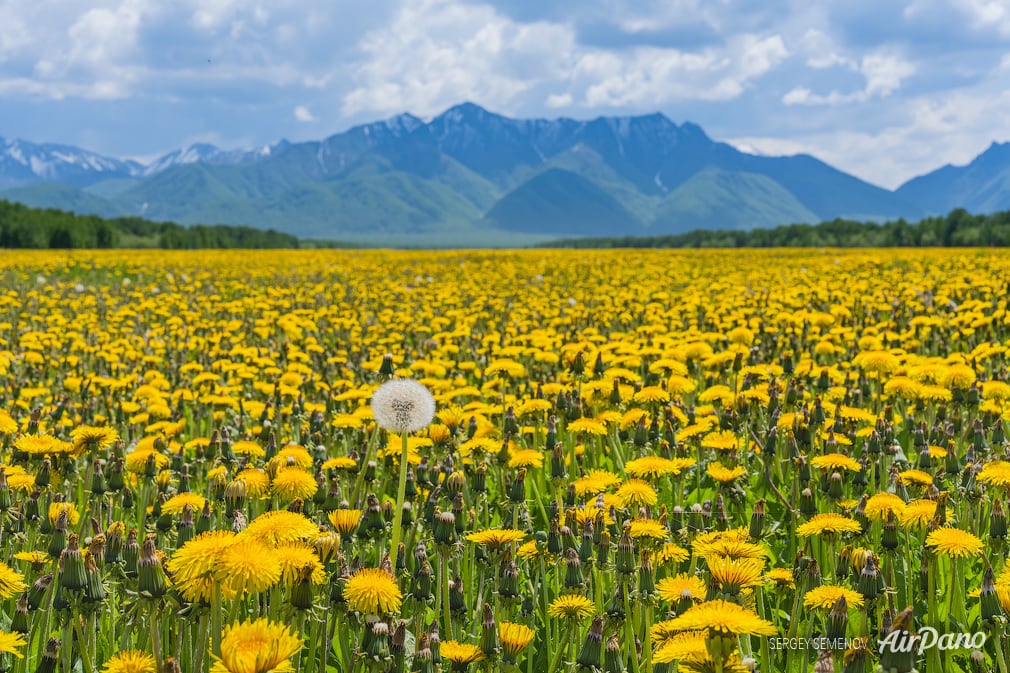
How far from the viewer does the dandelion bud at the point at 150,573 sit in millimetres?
2287

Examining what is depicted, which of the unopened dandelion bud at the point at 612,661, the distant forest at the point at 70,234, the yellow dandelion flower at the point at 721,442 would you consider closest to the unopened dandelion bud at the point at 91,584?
the unopened dandelion bud at the point at 612,661

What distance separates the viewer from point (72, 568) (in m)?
2.48

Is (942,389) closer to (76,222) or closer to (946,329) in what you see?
(946,329)

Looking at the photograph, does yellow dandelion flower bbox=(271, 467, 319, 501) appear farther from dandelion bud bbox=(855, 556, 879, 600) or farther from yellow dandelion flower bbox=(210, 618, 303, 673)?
dandelion bud bbox=(855, 556, 879, 600)

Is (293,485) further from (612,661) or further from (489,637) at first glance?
(612,661)

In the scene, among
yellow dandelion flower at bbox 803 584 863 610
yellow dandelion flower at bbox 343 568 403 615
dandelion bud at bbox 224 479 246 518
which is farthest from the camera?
dandelion bud at bbox 224 479 246 518

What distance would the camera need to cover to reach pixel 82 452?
14.1ft

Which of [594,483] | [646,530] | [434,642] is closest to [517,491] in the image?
Answer: [594,483]

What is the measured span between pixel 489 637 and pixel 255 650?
35.5 inches

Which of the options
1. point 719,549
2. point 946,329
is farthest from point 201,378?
point 946,329

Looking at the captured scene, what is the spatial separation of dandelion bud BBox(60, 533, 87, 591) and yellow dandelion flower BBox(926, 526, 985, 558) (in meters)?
3.03

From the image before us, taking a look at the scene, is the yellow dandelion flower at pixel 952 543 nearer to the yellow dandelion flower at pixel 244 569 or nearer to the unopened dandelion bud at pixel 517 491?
the unopened dandelion bud at pixel 517 491

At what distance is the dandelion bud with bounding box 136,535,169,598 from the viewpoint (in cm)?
229

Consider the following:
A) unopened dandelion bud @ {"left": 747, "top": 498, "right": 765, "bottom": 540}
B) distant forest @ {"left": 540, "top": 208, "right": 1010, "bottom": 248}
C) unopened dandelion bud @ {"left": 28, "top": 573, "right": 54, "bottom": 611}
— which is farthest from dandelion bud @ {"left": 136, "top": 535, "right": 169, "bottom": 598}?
distant forest @ {"left": 540, "top": 208, "right": 1010, "bottom": 248}
